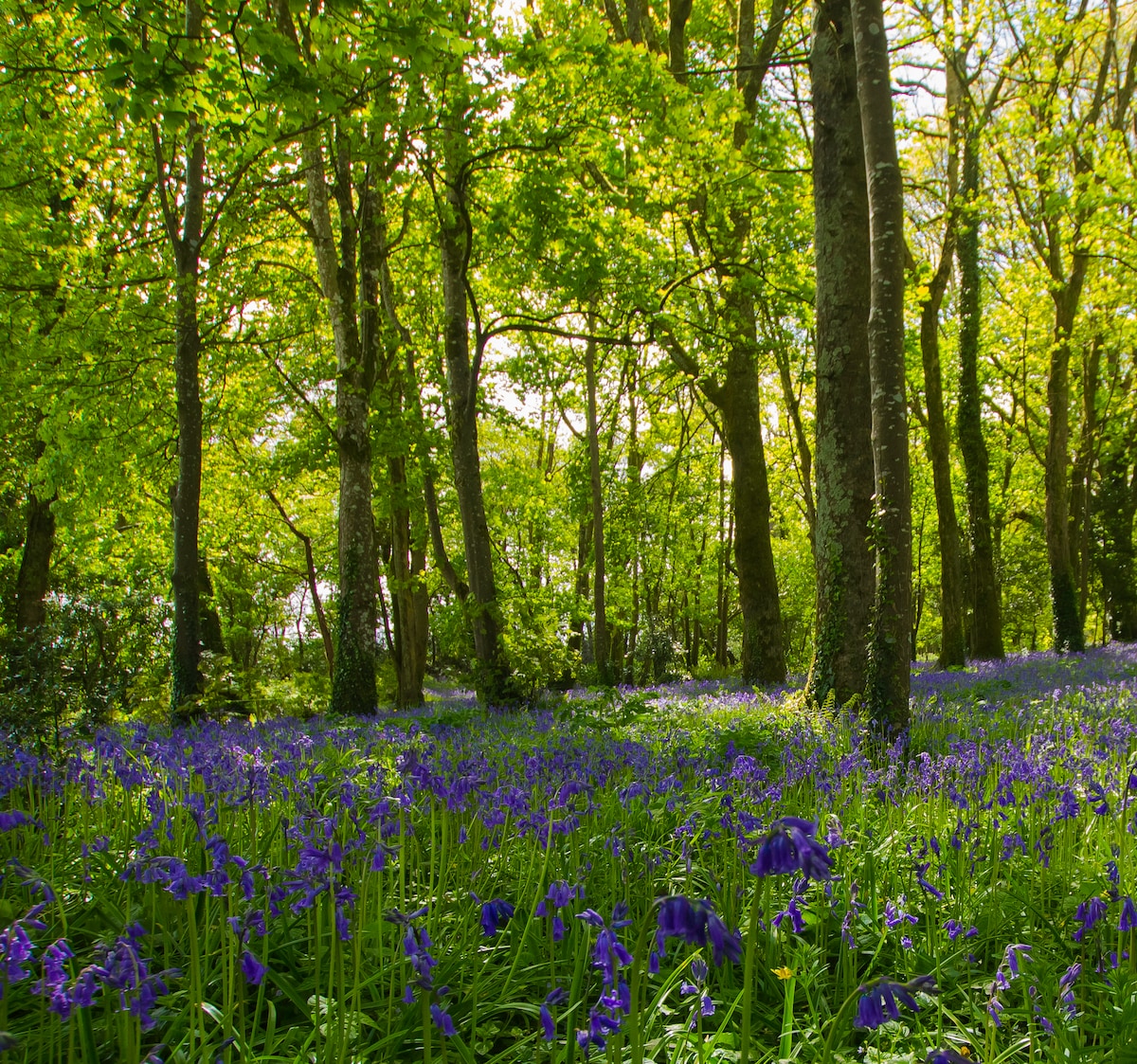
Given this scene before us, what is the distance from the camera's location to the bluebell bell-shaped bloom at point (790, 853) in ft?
4.46

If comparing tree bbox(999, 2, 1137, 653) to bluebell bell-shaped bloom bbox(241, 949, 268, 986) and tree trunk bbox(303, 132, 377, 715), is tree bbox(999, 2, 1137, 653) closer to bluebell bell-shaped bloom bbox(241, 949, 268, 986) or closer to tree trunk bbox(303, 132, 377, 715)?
tree trunk bbox(303, 132, 377, 715)

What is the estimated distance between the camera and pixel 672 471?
28.4m

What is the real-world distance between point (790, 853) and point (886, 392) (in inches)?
233

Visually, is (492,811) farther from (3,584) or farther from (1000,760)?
(3,584)

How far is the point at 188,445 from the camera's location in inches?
439

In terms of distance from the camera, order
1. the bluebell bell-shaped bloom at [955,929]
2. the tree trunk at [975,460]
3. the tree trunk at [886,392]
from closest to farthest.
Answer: the bluebell bell-shaped bloom at [955,929]
the tree trunk at [886,392]
the tree trunk at [975,460]

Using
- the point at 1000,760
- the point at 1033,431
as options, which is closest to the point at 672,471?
the point at 1033,431

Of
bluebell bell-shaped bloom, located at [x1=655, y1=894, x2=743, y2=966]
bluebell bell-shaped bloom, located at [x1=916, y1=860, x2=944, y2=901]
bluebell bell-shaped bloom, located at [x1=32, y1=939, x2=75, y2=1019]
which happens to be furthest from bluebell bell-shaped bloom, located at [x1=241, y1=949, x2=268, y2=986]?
bluebell bell-shaped bloom, located at [x1=916, y1=860, x2=944, y2=901]

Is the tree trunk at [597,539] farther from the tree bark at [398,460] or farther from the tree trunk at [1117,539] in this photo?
the tree trunk at [1117,539]

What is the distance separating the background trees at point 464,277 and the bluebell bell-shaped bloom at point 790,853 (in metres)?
5.33

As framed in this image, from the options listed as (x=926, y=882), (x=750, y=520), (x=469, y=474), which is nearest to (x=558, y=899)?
(x=926, y=882)

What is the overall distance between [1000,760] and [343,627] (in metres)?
9.02

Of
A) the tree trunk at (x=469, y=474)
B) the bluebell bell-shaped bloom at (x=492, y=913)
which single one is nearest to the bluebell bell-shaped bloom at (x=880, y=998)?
the bluebell bell-shaped bloom at (x=492, y=913)

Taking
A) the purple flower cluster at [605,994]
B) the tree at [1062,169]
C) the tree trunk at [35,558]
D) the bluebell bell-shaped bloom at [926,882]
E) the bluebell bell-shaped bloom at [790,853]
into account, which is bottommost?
the bluebell bell-shaped bloom at [926,882]
